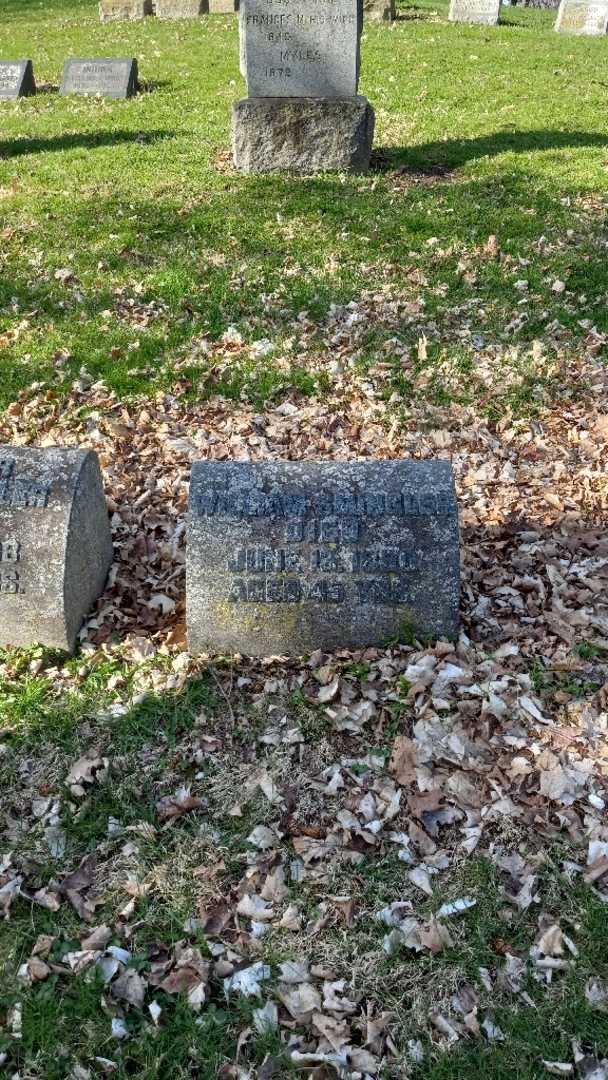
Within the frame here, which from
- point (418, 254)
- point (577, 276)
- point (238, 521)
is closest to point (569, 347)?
point (577, 276)

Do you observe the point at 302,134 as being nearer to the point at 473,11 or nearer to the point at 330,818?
the point at 330,818

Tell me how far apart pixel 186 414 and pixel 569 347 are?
126 inches

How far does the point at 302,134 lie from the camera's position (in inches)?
386

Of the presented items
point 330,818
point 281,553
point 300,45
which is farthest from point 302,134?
point 330,818

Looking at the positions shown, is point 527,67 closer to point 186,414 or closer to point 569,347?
point 569,347

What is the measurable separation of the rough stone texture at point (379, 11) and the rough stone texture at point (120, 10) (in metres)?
5.47

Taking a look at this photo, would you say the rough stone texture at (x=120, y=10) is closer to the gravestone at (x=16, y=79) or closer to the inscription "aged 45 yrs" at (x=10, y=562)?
the gravestone at (x=16, y=79)

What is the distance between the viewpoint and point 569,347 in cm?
684

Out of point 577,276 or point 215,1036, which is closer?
point 215,1036

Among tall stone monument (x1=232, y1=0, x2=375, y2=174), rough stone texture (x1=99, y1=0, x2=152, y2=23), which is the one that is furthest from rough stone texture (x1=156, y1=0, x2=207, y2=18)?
tall stone monument (x1=232, y1=0, x2=375, y2=174)

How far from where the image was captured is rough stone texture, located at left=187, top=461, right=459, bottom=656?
3975 millimetres

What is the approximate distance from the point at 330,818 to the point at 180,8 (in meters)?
21.6

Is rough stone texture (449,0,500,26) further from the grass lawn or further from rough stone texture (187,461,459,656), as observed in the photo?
rough stone texture (187,461,459,656)

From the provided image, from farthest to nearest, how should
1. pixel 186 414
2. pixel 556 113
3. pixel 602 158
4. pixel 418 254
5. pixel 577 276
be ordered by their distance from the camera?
pixel 556 113 < pixel 602 158 < pixel 418 254 < pixel 577 276 < pixel 186 414
